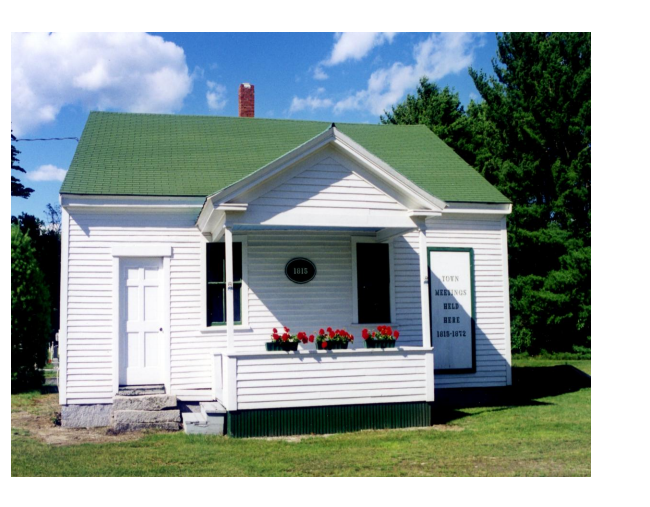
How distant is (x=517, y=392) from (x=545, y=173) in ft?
29.2

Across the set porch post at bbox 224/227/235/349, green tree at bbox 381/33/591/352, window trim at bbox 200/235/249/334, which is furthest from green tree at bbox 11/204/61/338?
green tree at bbox 381/33/591/352

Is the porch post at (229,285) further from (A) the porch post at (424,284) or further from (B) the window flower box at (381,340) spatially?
(A) the porch post at (424,284)

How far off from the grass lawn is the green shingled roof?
416cm

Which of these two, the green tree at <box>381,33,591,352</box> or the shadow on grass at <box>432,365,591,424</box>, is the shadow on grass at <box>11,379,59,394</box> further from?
the green tree at <box>381,33,591,352</box>

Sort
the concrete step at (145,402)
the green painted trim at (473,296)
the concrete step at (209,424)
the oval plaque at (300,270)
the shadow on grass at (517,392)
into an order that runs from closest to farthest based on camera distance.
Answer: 1. the concrete step at (209,424)
2. the concrete step at (145,402)
3. the oval plaque at (300,270)
4. the shadow on grass at (517,392)
5. the green painted trim at (473,296)

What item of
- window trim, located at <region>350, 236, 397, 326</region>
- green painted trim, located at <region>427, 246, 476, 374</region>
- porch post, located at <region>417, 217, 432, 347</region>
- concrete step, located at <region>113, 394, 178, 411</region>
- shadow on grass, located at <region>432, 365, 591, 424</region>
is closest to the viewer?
porch post, located at <region>417, 217, 432, 347</region>

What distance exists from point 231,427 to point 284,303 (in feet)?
9.27

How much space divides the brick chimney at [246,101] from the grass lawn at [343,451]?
28.5ft

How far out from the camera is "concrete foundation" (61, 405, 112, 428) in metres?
11.0

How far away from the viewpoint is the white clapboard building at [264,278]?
9.91 metres

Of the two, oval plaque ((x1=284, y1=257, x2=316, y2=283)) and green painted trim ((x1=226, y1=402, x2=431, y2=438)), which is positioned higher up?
oval plaque ((x1=284, y1=257, x2=316, y2=283))

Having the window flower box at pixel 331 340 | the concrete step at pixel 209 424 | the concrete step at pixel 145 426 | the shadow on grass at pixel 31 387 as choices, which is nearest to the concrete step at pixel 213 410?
the concrete step at pixel 209 424

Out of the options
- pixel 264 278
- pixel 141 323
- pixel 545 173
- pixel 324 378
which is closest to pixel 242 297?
pixel 264 278

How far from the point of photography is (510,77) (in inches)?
864
